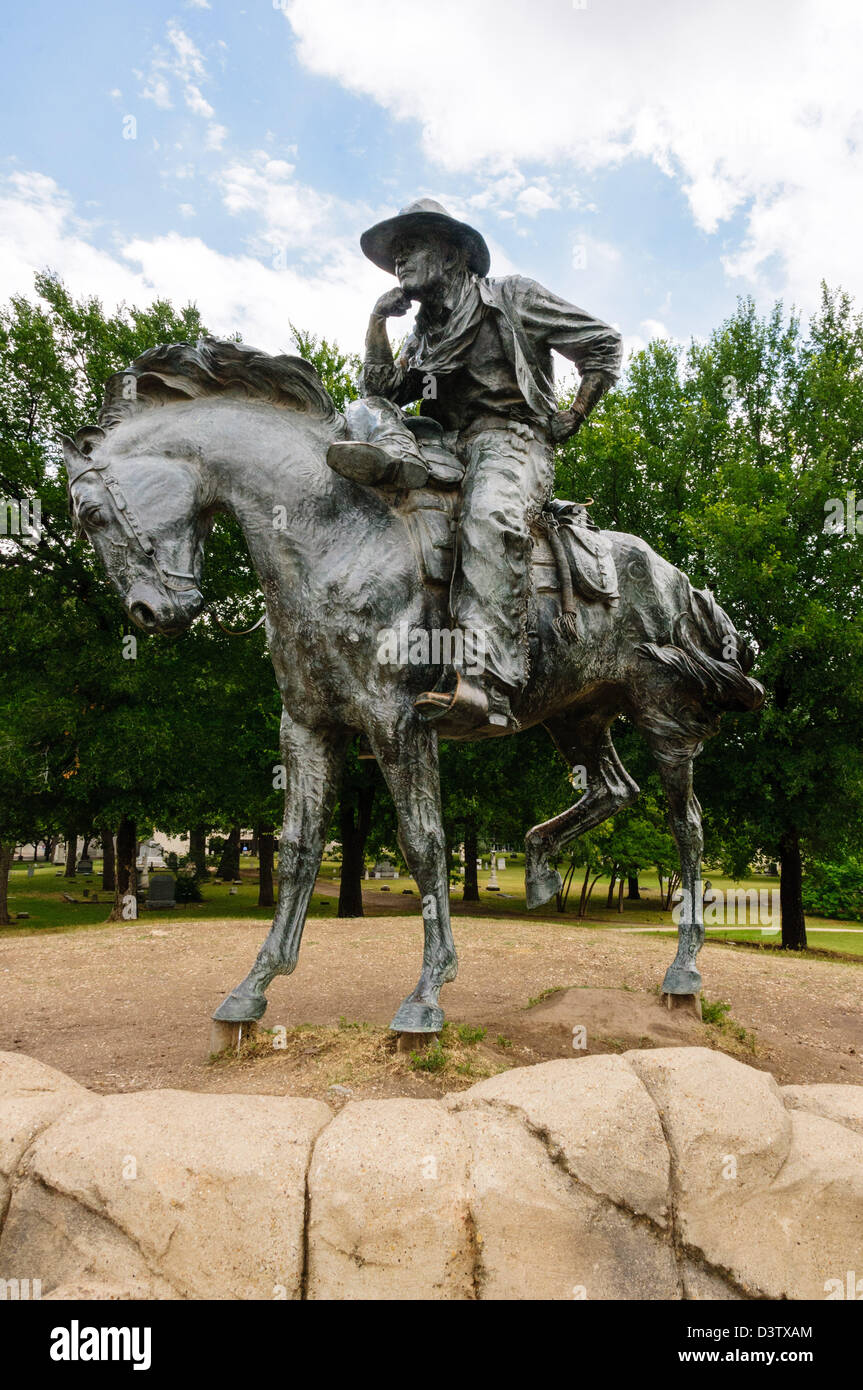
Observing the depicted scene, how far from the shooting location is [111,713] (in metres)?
16.5

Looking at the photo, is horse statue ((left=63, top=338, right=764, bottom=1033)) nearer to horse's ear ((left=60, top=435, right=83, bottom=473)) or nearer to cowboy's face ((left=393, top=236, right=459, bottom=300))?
horse's ear ((left=60, top=435, right=83, bottom=473))

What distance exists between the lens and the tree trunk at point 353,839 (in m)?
18.2

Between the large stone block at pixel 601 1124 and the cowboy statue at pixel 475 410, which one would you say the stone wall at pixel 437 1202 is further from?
the cowboy statue at pixel 475 410

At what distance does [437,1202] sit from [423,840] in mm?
1955

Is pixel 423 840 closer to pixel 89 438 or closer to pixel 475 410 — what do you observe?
pixel 475 410

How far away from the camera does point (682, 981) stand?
532 cm

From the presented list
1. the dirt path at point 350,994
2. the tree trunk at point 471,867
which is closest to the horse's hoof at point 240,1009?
the dirt path at point 350,994

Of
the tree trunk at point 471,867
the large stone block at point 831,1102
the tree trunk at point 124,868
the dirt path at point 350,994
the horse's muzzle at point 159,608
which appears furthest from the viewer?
the tree trunk at point 471,867

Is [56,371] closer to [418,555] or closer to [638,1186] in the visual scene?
[418,555]

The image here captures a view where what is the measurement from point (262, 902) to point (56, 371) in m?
14.4

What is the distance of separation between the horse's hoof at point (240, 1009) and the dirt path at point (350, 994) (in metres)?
0.23

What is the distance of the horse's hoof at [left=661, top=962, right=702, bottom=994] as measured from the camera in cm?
530

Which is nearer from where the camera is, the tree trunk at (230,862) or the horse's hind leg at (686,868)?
the horse's hind leg at (686,868)

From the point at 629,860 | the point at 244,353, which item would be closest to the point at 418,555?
the point at 244,353
